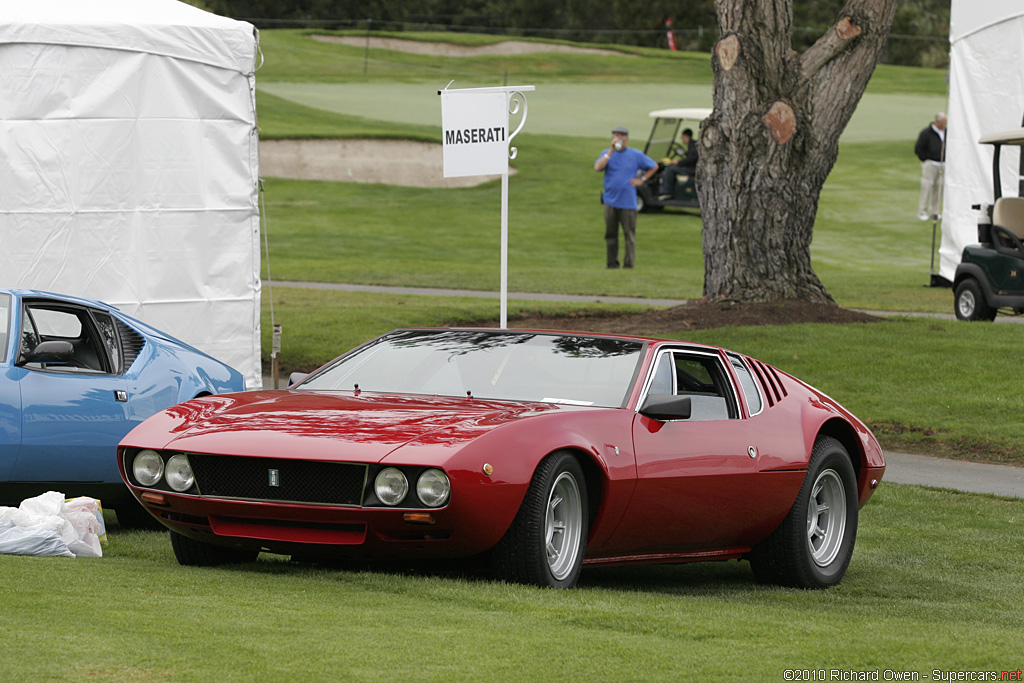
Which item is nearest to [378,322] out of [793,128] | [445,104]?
[793,128]

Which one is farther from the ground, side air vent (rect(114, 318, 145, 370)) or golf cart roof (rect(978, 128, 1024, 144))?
golf cart roof (rect(978, 128, 1024, 144))

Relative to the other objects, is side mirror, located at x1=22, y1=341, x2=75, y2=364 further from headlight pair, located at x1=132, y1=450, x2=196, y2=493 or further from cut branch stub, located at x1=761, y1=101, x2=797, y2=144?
cut branch stub, located at x1=761, y1=101, x2=797, y2=144

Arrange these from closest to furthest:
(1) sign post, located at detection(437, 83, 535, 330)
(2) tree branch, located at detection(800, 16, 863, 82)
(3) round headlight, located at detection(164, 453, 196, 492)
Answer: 1. (3) round headlight, located at detection(164, 453, 196, 492)
2. (1) sign post, located at detection(437, 83, 535, 330)
3. (2) tree branch, located at detection(800, 16, 863, 82)

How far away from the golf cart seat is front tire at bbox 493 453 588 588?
42.7ft

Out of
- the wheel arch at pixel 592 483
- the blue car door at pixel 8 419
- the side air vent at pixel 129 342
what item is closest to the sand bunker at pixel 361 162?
the side air vent at pixel 129 342

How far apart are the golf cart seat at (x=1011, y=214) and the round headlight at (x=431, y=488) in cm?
1368

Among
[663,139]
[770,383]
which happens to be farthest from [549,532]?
[663,139]

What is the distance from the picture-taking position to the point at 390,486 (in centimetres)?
559

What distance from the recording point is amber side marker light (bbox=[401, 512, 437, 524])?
18.2 feet

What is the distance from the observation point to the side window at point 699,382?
23.0ft

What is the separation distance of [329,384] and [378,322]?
10.1 meters

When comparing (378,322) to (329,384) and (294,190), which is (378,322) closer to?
(329,384)

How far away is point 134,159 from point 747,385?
6796 millimetres

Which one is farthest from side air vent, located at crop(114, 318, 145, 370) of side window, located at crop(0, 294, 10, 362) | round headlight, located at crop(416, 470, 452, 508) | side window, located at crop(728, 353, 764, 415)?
side window, located at crop(728, 353, 764, 415)
